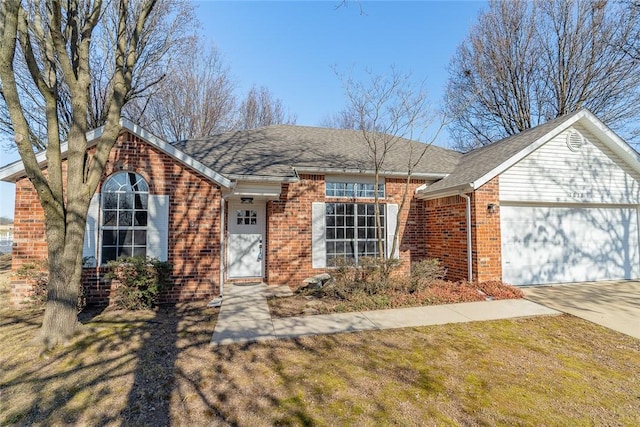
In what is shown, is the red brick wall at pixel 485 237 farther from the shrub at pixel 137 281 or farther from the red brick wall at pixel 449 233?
the shrub at pixel 137 281

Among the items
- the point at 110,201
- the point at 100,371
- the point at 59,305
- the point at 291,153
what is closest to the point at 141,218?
the point at 110,201

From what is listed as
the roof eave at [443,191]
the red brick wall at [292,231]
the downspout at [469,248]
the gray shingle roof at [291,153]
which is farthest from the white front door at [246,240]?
the downspout at [469,248]

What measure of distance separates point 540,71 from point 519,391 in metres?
20.4

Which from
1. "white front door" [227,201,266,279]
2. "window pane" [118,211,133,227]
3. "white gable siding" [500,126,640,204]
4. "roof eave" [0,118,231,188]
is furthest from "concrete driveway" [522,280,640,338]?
"window pane" [118,211,133,227]

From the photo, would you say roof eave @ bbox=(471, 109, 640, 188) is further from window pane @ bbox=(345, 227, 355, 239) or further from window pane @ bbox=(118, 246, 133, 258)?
window pane @ bbox=(118, 246, 133, 258)

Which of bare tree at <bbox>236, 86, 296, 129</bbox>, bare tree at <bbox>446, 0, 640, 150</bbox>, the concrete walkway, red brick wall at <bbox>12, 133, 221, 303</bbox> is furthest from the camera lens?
bare tree at <bbox>236, 86, 296, 129</bbox>

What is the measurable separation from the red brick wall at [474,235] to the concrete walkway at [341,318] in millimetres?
1172

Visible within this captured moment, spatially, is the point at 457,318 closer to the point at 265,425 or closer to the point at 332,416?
the point at 332,416

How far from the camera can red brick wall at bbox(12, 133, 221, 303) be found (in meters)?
6.84

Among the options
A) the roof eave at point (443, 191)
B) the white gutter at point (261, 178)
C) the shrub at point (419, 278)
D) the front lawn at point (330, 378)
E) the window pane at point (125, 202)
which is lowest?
the front lawn at point (330, 378)

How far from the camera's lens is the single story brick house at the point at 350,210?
7.28 metres

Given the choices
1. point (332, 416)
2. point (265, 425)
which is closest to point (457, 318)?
point (332, 416)

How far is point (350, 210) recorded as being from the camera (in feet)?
32.2

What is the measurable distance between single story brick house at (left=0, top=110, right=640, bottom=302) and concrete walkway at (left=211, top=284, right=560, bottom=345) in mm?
1307
